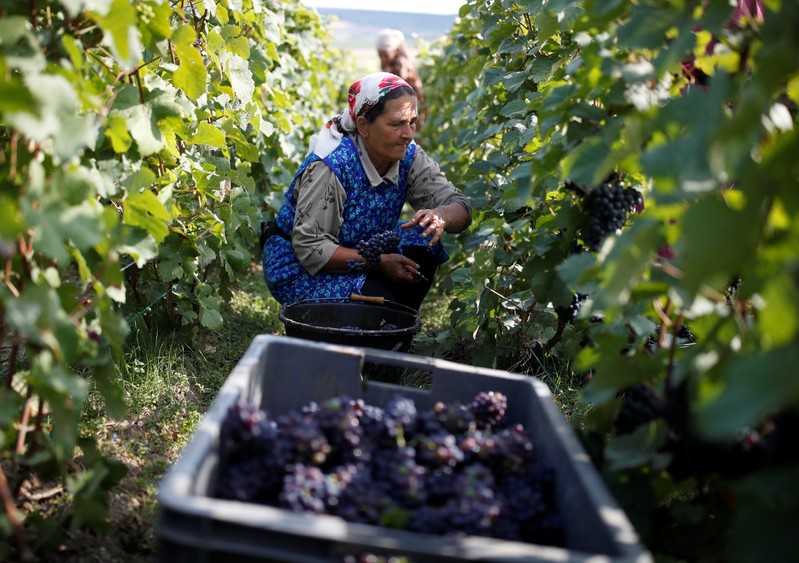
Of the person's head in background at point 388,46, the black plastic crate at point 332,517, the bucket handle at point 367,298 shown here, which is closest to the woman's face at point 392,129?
the bucket handle at point 367,298

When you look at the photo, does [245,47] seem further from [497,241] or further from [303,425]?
[303,425]

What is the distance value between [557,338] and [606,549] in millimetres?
1838

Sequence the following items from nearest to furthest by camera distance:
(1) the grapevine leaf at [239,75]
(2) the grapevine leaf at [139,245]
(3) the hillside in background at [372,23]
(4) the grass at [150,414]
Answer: (2) the grapevine leaf at [139,245], (4) the grass at [150,414], (1) the grapevine leaf at [239,75], (3) the hillside in background at [372,23]

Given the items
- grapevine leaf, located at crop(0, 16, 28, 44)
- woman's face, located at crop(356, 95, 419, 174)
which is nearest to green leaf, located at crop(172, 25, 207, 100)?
grapevine leaf, located at crop(0, 16, 28, 44)

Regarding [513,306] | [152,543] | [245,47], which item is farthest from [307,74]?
[152,543]

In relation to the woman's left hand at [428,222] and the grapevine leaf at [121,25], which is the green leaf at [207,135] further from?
the grapevine leaf at [121,25]

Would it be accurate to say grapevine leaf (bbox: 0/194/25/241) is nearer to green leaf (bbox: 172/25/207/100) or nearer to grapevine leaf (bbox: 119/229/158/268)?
grapevine leaf (bbox: 119/229/158/268)

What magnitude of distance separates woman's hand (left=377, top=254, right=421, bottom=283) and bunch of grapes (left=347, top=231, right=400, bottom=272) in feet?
0.13

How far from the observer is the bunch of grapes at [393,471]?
1.39 m

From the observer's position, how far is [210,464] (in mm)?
1396

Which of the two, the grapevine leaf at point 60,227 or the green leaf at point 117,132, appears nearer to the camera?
the grapevine leaf at point 60,227

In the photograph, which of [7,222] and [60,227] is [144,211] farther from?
[7,222]

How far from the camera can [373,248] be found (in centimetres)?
312

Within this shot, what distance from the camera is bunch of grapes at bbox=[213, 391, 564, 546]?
139 centimetres
